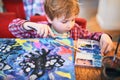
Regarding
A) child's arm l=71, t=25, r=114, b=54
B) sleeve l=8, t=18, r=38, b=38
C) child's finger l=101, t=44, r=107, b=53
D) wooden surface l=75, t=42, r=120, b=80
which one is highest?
sleeve l=8, t=18, r=38, b=38

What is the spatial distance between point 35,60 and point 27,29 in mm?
273

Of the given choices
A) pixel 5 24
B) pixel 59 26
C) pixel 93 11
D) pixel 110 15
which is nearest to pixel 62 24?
pixel 59 26

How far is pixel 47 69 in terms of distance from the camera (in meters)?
0.75

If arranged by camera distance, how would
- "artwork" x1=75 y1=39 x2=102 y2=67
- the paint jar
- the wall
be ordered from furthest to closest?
the wall → "artwork" x1=75 y1=39 x2=102 y2=67 → the paint jar

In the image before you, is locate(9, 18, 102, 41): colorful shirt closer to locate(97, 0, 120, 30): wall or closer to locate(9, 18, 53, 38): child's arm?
locate(9, 18, 53, 38): child's arm

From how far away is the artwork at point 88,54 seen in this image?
816 mm

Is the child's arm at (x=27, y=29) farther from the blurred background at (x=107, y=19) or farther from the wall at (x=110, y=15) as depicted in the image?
the wall at (x=110, y=15)

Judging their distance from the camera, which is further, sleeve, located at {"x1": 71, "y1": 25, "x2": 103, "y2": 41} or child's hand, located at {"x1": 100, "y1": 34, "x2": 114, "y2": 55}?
sleeve, located at {"x1": 71, "y1": 25, "x2": 103, "y2": 41}

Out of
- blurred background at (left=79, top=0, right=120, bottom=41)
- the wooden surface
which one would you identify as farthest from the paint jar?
blurred background at (left=79, top=0, right=120, bottom=41)

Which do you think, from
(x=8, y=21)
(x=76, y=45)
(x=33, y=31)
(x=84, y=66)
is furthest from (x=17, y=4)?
(x=84, y=66)

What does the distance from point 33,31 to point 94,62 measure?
367 millimetres

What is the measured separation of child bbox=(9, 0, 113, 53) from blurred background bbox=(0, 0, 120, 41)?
70cm

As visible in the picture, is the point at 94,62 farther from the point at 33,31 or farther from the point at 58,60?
the point at 33,31

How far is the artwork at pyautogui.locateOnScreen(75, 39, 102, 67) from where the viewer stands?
0.82 meters
